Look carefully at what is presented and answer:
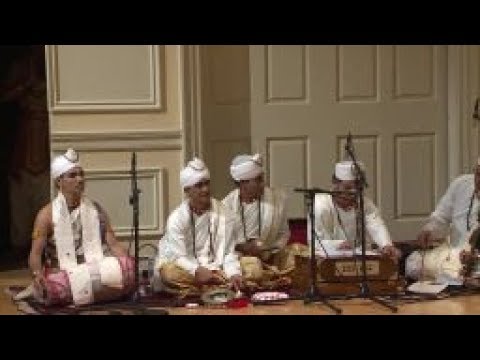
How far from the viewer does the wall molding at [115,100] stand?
6.42m

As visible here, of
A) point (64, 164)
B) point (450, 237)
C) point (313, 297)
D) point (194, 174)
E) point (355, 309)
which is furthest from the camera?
point (450, 237)

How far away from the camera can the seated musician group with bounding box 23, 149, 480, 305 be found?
5.25 metres

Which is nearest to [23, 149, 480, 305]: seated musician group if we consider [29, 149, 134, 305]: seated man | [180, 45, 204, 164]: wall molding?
[29, 149, 134, 305]: seated man

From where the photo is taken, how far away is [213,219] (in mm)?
5566

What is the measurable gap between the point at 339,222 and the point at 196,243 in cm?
89

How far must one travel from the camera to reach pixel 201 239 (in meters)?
5.58

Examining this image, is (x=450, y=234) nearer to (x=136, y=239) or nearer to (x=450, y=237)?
(x=450, y=237)

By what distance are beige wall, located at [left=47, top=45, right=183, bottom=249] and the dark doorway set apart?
728 mm

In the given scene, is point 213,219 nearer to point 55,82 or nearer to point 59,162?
point 59,162

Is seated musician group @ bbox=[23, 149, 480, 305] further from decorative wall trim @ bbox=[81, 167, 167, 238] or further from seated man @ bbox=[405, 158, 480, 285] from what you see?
decorative wall trim @ bbox=[81, 167, 167, 238]

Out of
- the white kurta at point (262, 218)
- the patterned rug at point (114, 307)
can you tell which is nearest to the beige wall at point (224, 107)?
the white kurta at point (262, 218)

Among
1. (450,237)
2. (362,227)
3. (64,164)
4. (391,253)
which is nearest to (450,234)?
(450,237)
